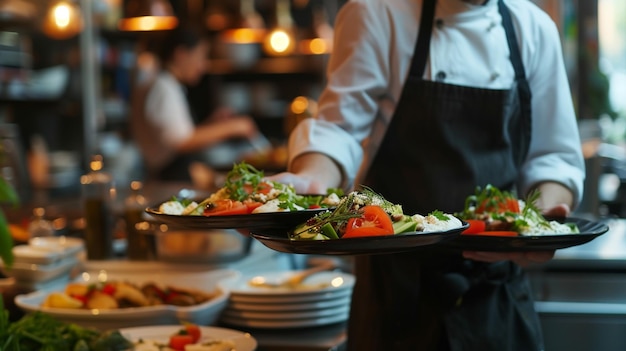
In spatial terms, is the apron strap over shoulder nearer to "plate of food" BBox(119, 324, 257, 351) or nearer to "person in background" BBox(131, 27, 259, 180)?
"plate of food" BBox(119, 324, 257, 351)

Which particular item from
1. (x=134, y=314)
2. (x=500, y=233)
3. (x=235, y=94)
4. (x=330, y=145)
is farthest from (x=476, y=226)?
(x=235, y=94)

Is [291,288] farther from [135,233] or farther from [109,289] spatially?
[135,233]

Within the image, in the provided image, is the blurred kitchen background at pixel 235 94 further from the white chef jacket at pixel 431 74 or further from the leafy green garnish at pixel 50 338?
the leafy green garnish at pixel 50 338

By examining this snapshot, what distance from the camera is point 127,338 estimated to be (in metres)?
2.01

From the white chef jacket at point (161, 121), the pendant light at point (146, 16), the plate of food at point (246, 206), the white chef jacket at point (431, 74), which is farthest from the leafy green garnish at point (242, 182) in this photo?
the white chef jacket at point (161, 121)

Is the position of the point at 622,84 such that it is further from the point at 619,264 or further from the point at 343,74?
the point at 343,74

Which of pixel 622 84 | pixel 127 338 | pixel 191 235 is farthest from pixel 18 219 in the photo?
pixel 622 84

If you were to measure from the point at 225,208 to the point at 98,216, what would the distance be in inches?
48.3

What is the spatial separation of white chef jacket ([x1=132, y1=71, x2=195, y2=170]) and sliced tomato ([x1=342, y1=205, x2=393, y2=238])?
5206 mm

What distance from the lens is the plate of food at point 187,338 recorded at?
196cm

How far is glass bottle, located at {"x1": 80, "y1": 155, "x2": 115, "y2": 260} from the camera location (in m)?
2.85

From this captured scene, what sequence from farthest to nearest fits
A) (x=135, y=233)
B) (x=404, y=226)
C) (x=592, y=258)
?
(x=592, y=258) → (x=135, y=233) → (x=404, y=226)

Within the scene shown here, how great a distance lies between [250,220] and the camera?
1.65 m

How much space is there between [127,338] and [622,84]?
4.60 meters
